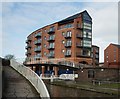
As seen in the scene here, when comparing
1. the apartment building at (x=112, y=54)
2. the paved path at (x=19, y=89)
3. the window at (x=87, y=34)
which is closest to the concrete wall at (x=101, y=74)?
the window at (x=87, y=34)

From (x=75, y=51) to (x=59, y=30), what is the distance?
9.87 meters

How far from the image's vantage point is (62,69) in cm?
5884

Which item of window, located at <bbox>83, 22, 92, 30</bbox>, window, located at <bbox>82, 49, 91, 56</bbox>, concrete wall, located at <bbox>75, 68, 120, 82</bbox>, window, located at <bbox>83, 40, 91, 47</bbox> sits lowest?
concrete wall, located at <bbox>75, 68, 120, 82</bbox>

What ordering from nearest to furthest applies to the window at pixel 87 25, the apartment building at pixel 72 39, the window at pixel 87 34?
the apartment building at pixel 72 39
the window at pixel 87 34
the window at pixel 87 25

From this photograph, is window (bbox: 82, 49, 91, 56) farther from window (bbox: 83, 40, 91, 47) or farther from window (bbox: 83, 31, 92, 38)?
window (bbox: 83, 31, 92, 38)

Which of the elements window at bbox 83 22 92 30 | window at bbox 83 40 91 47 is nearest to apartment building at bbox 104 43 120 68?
window at bbox 83 40 91 47

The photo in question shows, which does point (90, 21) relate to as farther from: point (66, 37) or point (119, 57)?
point (119, 57)

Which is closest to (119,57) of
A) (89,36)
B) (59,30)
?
(89,36)

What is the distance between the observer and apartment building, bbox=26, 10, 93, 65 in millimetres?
63375

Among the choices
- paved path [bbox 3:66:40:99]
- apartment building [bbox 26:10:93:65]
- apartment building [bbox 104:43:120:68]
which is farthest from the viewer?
apartment building [bbox 104:43:120:68]

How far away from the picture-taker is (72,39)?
63906 millimetres

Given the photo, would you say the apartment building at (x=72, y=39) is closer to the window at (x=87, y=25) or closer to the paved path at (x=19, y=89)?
the window at (x=87, y=25)

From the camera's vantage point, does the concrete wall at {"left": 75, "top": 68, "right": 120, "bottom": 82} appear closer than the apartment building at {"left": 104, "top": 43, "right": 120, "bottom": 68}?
Yes

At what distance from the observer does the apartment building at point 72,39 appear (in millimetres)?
63375
